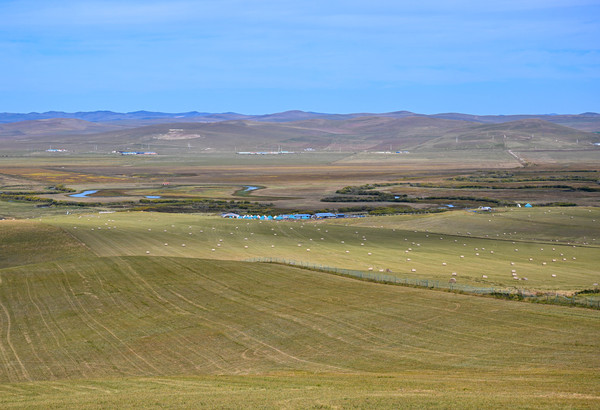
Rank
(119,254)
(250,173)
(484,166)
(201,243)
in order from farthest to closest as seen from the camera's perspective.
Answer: (484,166)
(250,173)
(201,243)
(119,254)

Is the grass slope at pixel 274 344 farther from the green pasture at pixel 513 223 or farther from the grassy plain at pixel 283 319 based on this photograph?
the green pasture at pixel 513 223

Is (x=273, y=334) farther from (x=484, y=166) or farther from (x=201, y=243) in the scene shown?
(x=484, y=166)

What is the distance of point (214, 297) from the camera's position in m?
33.6

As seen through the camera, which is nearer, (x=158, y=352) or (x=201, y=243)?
(x=158, y=352)

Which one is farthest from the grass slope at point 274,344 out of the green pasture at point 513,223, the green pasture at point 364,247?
the green pasture at point 513,223

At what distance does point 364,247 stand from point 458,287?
19873mm

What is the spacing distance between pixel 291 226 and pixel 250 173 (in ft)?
316

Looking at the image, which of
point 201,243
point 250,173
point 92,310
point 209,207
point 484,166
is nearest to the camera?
point 92,310

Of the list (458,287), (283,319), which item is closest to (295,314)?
(283,319)

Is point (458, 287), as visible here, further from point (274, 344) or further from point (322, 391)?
point (322, 391)

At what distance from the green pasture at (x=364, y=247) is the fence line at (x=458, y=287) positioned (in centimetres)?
204

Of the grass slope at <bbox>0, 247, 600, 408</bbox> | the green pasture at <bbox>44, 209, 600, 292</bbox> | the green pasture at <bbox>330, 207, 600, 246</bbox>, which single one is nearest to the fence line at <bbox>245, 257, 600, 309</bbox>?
the grass slope at <bbox>0, 247, 600, 408</bbox>

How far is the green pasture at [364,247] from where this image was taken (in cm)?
4353

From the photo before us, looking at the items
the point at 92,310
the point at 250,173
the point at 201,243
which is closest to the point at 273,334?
the point at 92,310
